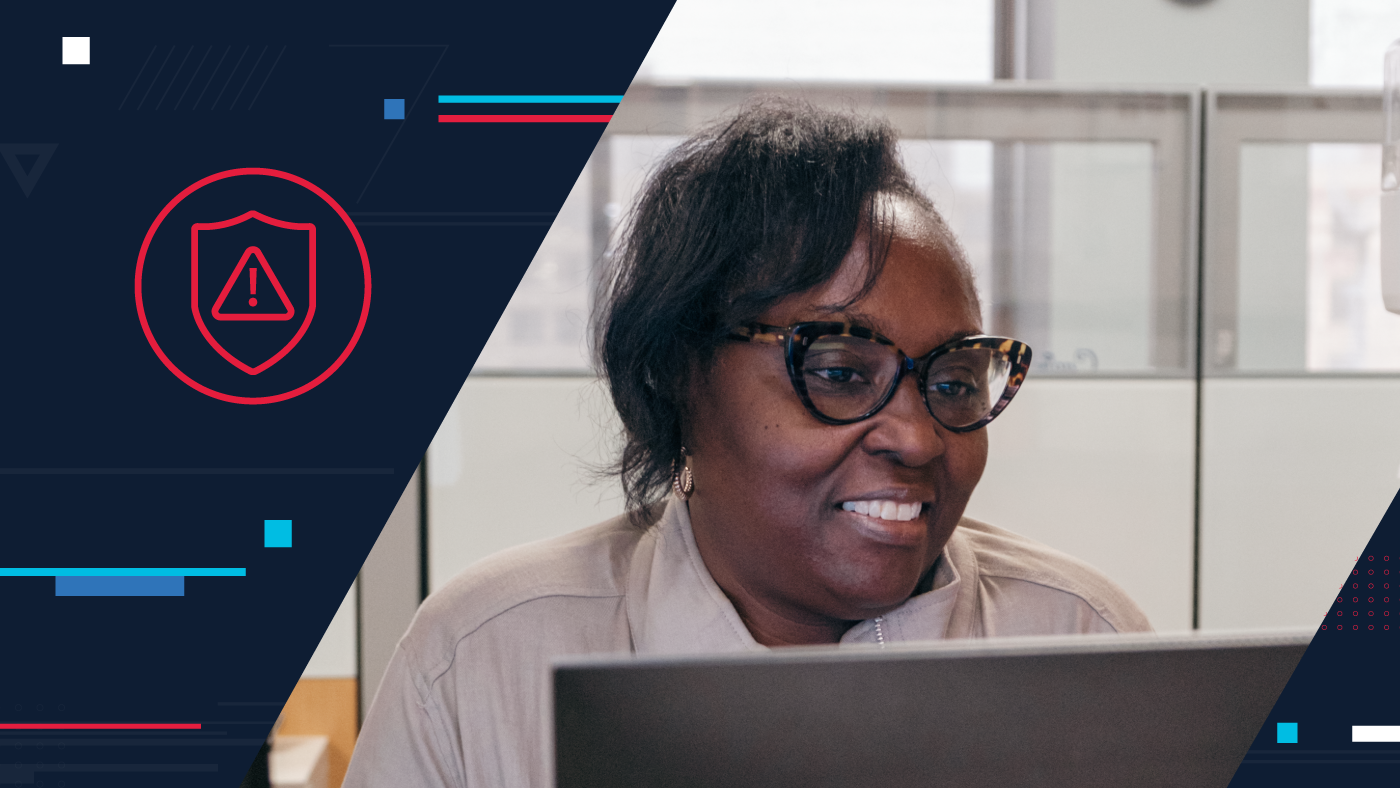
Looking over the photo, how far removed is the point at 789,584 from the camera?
0.99 meters

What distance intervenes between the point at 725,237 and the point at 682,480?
0.25 metres

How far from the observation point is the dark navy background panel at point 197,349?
1600 millimetres

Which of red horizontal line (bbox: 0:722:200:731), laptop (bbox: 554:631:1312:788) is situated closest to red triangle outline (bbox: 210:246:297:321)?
red horizontal line (bbox: 0:722:200:731)

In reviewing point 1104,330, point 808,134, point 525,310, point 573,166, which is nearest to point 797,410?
point 808,134

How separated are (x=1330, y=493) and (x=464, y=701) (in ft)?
7.07

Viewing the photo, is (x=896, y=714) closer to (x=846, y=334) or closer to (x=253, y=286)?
(x=846, y=334)

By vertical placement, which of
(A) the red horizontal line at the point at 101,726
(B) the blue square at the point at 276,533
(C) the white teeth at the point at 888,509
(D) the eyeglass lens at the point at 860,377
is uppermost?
(D) the eyeglass lens at the point at 860,377

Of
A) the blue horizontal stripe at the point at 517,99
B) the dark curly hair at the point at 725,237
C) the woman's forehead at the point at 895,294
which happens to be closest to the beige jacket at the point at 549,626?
the dark curly hair at the point at 725,237

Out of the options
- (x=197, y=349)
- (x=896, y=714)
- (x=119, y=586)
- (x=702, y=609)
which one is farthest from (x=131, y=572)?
(x=896, y=714)

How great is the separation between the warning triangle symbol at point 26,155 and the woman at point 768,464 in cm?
100

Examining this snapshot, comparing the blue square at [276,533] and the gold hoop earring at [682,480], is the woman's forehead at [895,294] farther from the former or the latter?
the blue square at [276,533]

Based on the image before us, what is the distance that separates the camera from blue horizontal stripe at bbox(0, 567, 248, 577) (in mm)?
1599

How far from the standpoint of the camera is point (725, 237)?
1002 millimetres

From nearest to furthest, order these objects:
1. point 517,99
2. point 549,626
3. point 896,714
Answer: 1. point 896,714
2. point 549,626
3. point 517,99
